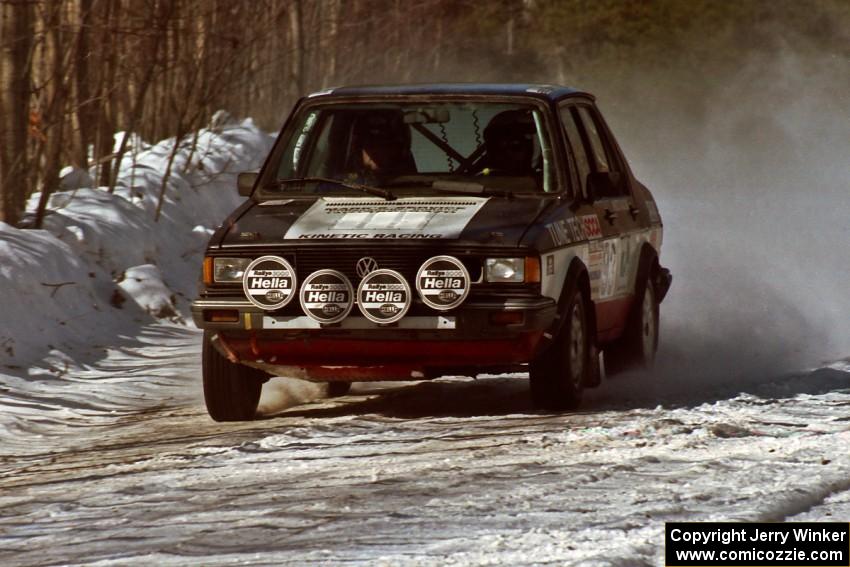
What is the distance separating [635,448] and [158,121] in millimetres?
17847

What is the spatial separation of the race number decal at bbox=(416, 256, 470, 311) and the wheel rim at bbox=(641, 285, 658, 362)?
95.2 inches

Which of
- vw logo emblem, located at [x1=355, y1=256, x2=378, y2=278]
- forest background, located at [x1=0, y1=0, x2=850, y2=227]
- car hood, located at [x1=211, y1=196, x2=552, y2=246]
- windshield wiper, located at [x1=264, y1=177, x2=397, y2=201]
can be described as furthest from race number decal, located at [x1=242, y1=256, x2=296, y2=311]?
forest background, located at [x1=0, y1=0, x2=850, y2=227]

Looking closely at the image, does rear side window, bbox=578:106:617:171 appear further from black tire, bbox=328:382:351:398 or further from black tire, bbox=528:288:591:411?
black tire, bbox=328:382:351:398

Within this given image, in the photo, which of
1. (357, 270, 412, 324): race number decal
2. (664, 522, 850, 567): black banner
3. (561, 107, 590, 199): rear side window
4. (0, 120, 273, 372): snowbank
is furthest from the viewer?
(0, 120, 273, 372): snowbank

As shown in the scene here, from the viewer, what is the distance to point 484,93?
31.5ft

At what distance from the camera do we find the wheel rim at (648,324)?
413 inches

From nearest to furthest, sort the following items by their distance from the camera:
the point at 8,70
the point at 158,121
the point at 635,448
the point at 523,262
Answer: the point at 635,448, the point at 523,262, the point at 8,70, the point at 158,121

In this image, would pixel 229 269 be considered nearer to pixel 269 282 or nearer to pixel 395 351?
pixel 269 282

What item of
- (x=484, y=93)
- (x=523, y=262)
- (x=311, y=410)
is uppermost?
(x=484, y=93)

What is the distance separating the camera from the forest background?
47.0 ft

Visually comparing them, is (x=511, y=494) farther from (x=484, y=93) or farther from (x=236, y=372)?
(x=484, y=93)

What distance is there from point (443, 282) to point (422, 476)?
1470mm

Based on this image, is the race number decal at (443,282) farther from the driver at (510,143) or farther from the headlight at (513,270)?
the driver at (510,143)

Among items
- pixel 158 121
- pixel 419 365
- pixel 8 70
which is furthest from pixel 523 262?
pixel 158 121
